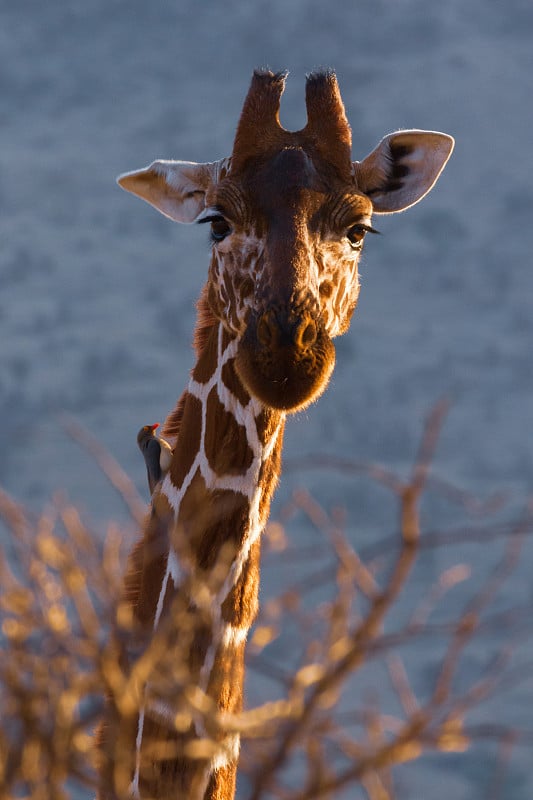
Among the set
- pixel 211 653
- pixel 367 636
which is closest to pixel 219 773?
pixel 211 653

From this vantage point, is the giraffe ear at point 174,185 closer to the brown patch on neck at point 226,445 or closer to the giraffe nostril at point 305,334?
the brown patch on neck at point 226,445

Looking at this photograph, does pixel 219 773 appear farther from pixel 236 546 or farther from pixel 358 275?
pixel 358 275

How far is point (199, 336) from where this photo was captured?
21.8ft

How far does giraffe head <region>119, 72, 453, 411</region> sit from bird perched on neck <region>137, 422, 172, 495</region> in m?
0.96

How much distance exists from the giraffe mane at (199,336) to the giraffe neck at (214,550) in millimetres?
260

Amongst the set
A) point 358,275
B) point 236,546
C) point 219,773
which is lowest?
point 219,773

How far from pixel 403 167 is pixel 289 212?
1.66 meters

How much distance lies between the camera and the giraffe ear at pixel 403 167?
711 centimetres

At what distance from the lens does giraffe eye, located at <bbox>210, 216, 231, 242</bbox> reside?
6273 millimetres

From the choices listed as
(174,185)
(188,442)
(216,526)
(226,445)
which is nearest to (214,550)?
(216,526)

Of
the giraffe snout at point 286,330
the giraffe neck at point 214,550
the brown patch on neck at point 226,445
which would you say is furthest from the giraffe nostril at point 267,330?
the brown patch on neck at point 226,445

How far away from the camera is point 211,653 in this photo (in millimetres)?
5605

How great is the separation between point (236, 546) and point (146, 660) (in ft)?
9.41

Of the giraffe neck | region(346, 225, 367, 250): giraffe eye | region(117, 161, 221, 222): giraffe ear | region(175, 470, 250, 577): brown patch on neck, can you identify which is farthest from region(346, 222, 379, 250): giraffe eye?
region(175, 470, 250, 577): brown patch on neck
